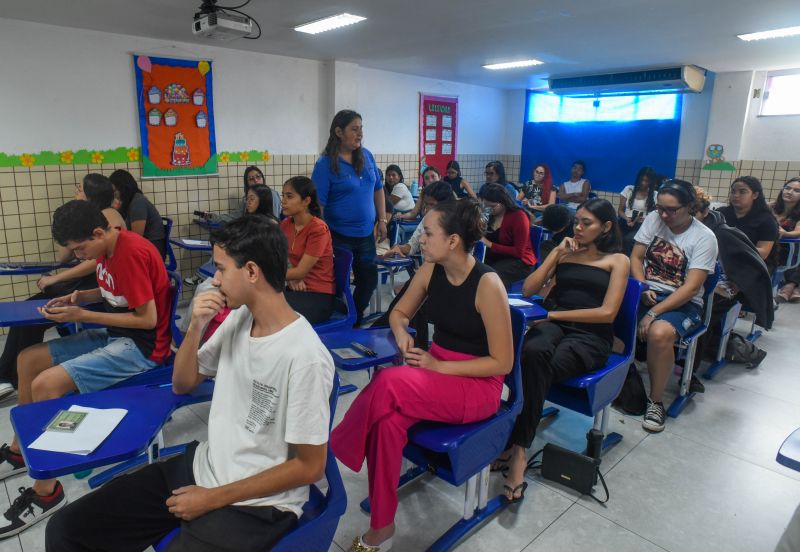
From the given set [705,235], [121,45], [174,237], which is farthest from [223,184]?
[705,235]

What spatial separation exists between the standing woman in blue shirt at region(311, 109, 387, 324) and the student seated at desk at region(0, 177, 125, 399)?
4.09 feet

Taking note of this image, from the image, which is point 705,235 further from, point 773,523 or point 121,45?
point 121,45

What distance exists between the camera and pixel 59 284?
313 centimetres

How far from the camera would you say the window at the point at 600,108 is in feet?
23.3

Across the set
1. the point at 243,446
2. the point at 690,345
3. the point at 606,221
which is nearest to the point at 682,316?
the point at 690,345

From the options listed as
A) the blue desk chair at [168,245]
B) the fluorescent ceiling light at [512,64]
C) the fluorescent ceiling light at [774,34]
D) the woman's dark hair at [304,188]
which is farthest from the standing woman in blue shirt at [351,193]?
the fluorescent ceiling light at [774,34]

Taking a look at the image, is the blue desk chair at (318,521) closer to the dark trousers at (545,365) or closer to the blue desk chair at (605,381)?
the dark trousers at (545,365)

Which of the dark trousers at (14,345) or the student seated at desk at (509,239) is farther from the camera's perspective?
the student seated at desk at (509,239)

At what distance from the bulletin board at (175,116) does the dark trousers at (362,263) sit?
2.20 m

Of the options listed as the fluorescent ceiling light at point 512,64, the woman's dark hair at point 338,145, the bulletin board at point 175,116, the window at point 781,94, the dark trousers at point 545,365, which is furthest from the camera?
the window at point 781,94

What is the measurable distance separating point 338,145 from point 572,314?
1.86 m

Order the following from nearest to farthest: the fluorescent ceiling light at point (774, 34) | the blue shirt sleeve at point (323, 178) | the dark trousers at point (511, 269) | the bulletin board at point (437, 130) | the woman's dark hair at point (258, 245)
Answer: the woman's dark hair at point (258, 245) < the blue shirt sleeve at point (323, 178) < the dark trousers at point (511, 269) < the fluorescent ceiling light at point (774, 34) < the bulletin board at point (437, 130)

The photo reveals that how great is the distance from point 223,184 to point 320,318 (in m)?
3.08

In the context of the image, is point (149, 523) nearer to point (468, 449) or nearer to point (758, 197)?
point (468, 449)
